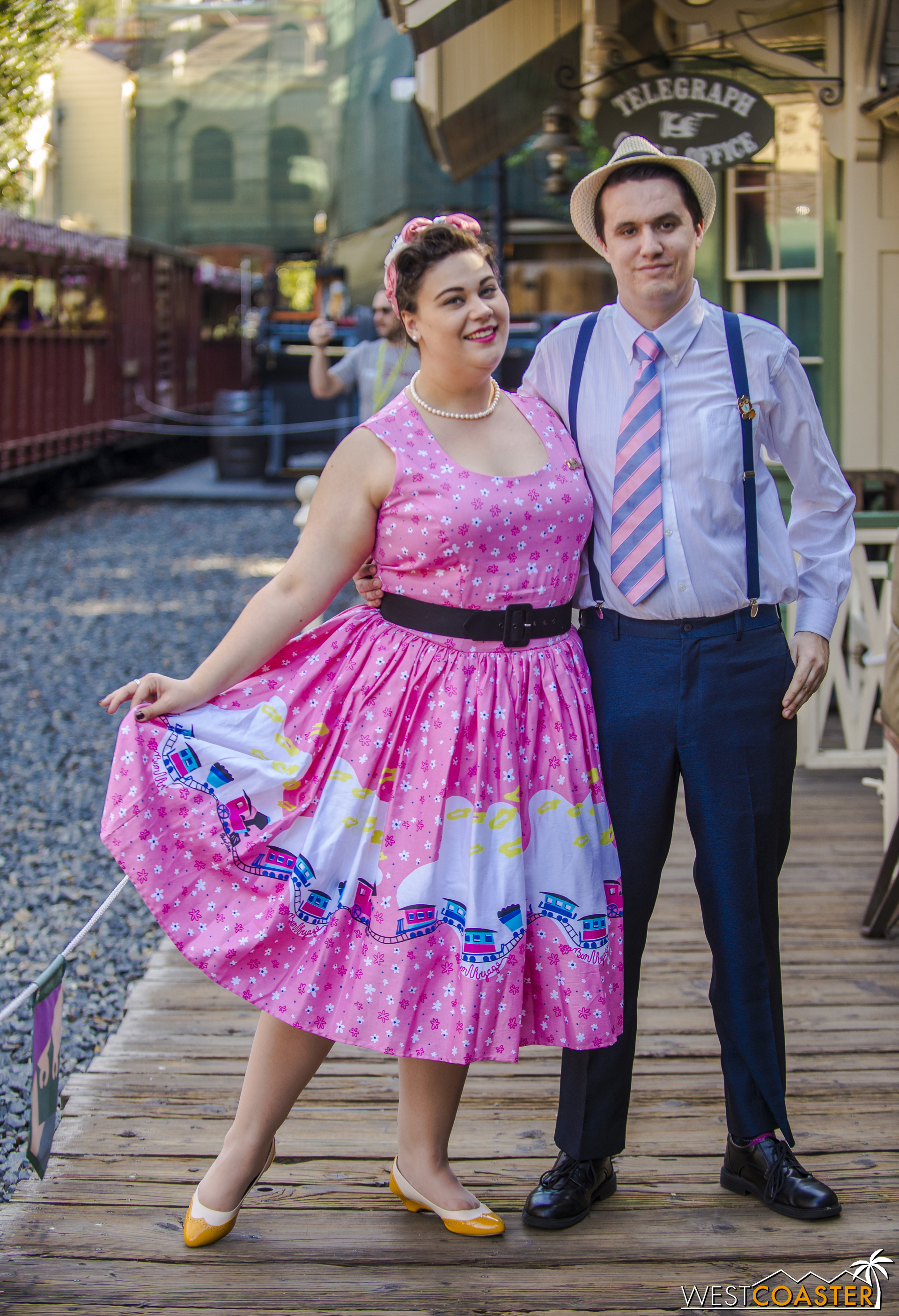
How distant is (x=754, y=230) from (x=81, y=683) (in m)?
4.37

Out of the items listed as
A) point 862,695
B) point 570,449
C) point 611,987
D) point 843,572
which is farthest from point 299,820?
point 862,695

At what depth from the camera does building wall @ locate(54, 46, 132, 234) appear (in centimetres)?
2973

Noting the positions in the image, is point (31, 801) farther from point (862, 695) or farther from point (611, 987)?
point (611, 987)

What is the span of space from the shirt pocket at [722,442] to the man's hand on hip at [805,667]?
0.33m

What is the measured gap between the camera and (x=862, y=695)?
4.82m

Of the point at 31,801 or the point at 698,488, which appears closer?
the point at 698,488

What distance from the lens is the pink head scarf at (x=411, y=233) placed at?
214 centimetres

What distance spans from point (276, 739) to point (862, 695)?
3236mm

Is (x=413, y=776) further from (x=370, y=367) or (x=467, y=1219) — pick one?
(x=370, y=367)

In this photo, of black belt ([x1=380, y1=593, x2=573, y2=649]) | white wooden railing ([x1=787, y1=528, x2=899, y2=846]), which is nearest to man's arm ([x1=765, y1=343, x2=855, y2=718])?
black belt ([x1=380, y1=593, x2=573, y2=649])

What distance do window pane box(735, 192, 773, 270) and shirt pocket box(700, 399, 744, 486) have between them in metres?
4.34

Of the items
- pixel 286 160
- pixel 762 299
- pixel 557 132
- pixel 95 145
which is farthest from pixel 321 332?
pixel 286 160

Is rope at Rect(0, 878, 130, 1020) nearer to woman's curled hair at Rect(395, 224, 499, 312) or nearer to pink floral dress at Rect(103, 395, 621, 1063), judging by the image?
pink floral dress at Rect(103, 395, 621, 1063)

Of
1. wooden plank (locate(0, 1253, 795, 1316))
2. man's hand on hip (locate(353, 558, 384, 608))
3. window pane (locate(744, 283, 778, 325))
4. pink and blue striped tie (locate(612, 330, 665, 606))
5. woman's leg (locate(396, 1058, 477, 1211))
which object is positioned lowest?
wooden plank (locate(0, 1253, 795, 1316))
